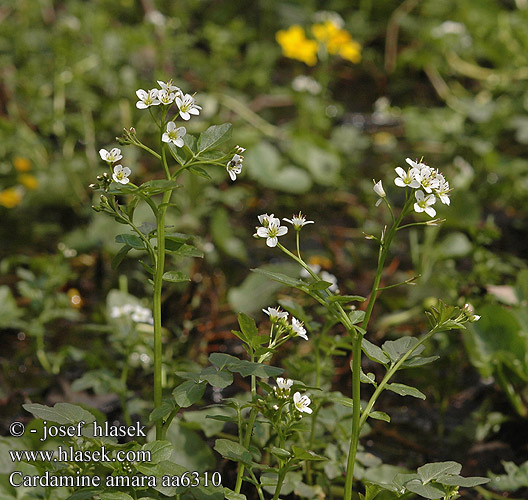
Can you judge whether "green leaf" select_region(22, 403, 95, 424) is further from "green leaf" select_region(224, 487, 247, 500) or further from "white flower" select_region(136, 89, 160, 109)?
"white flower" select_region(136, 89, 160, 109)

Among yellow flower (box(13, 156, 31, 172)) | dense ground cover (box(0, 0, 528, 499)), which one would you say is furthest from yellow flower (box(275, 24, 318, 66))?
yellow flower (box(13, 156, 31, 172))

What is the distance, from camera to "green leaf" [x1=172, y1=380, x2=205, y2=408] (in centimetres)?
101

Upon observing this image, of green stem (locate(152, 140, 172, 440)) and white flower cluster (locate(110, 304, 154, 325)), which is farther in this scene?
white flower cluster (locate(110, 304, 154, 325))

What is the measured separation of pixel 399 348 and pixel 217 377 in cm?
30

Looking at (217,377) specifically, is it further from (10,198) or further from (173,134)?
(10,198)

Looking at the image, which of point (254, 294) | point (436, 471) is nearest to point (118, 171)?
point (436, 471)

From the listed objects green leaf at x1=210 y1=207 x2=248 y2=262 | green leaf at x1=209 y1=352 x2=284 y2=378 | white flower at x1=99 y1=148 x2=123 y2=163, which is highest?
green leaf at x1=210 y1=207 x2=248 y2=262

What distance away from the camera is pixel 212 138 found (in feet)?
3.57

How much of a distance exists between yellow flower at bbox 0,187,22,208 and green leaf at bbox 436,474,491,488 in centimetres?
197

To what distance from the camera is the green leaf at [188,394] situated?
1.01 meters

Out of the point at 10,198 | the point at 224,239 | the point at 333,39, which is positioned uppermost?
the point at 333,39

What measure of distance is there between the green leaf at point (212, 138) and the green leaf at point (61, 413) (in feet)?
1.50

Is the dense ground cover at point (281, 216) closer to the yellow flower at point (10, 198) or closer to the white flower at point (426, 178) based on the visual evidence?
the yellow flower at point (10, 198)

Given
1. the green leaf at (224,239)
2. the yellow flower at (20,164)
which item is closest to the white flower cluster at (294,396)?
the green leaf at (224,239)
